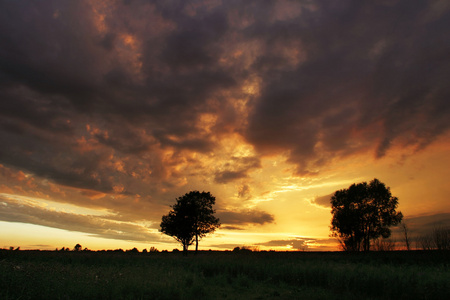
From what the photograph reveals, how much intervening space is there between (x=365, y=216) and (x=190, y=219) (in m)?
36.0

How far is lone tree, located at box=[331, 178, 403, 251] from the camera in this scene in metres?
53.5

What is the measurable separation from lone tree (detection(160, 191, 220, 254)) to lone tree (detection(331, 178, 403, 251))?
27.0m

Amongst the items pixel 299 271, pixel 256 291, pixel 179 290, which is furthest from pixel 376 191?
pixel 179 290

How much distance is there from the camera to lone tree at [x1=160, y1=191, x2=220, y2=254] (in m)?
54.8

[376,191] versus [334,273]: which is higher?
[376,191]

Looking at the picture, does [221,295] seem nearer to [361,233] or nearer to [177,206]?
[177,206]

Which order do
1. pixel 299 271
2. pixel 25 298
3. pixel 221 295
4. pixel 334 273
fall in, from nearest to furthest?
pixel 25 298 < pixel 221 295 < pixel 334 273 < pixel 299 271

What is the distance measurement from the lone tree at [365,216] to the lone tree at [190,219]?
2703cm

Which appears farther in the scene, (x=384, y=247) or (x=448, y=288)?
(x=384, y=247)

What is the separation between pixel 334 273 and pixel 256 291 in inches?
215

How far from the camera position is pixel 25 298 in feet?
33.4

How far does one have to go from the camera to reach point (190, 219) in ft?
181

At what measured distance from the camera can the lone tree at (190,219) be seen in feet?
180

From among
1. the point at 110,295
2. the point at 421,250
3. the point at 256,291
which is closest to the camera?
the point at 110,295
